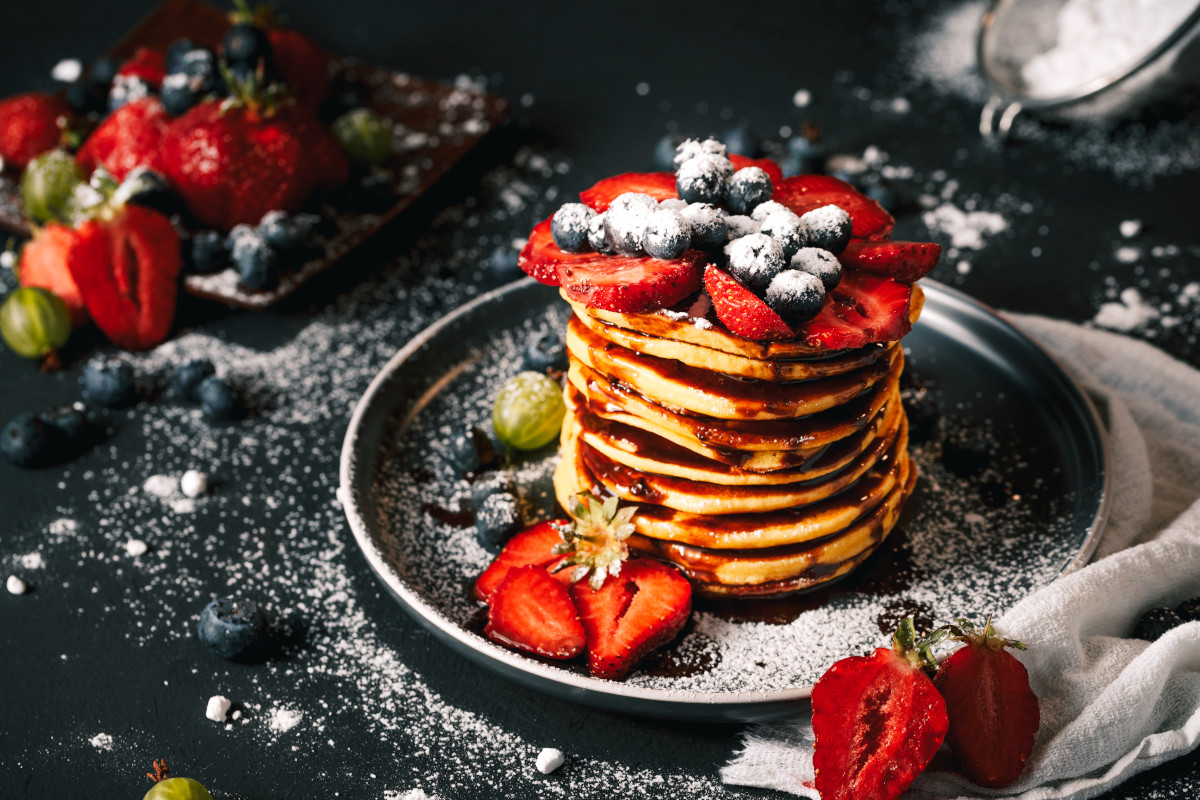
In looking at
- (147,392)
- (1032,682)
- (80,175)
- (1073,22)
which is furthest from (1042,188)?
(80,175)

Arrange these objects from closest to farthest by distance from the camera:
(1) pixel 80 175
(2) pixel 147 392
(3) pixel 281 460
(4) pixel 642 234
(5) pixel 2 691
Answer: (4) pixel 642 234, (5) pixel 2 691, (3) pixel 281 460, (2) pixel 147 392, (1) pixel 80 175

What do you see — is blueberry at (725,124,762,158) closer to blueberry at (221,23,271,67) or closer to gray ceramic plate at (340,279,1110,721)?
gray ceramic plate at (340,279,1110,721)

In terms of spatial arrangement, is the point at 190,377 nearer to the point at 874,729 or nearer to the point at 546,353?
the point at 546,353

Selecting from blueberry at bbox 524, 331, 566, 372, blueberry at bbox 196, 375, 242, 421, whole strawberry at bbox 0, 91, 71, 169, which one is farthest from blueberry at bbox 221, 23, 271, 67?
blueberry at bbox 524, 331, 566, 372

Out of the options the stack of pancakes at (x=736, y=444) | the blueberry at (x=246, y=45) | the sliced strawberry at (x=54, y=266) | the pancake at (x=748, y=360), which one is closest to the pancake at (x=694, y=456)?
the stack of pancakes at (x=736, y=444)

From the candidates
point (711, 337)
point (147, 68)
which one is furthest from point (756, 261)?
point (147, 68)

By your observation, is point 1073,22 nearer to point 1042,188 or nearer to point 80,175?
point 1042,188
